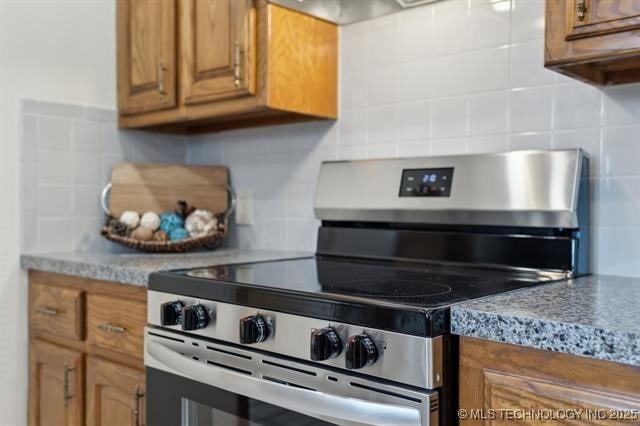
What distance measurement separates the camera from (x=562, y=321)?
2.66 ft

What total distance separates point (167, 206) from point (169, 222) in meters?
0.12

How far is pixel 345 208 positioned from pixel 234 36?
588mm

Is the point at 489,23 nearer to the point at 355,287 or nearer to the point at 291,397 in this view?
the point at 355,287

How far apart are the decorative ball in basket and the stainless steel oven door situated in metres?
0.59

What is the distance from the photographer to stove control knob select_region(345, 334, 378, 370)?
0.92 metres

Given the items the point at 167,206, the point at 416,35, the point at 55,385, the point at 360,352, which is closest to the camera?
the point at 360,352

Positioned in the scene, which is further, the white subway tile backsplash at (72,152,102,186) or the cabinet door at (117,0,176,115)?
the white subway tile backsplash at (72,152,102,186)

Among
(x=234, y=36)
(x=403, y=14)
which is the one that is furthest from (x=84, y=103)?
(x=403, y=14)

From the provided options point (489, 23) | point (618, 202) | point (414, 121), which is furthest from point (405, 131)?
point (618, 202)

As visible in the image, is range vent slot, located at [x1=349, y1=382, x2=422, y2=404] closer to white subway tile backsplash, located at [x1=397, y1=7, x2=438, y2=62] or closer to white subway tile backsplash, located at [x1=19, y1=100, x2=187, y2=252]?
white subway tile backsplash, located at [x1=397, y1=7, x2=438, y2=62]

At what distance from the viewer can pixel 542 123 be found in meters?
1.42

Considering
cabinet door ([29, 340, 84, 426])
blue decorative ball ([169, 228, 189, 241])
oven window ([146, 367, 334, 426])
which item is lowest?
cabinet door ([29, 340, 84, 426])

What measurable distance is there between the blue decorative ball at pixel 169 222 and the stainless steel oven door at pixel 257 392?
0.63 metres

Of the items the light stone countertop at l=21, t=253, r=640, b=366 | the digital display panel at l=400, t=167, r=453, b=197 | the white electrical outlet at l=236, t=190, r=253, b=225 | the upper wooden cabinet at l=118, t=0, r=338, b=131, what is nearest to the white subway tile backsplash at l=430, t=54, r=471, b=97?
the digital display panel at l=400, t=167, r=453, b=197
